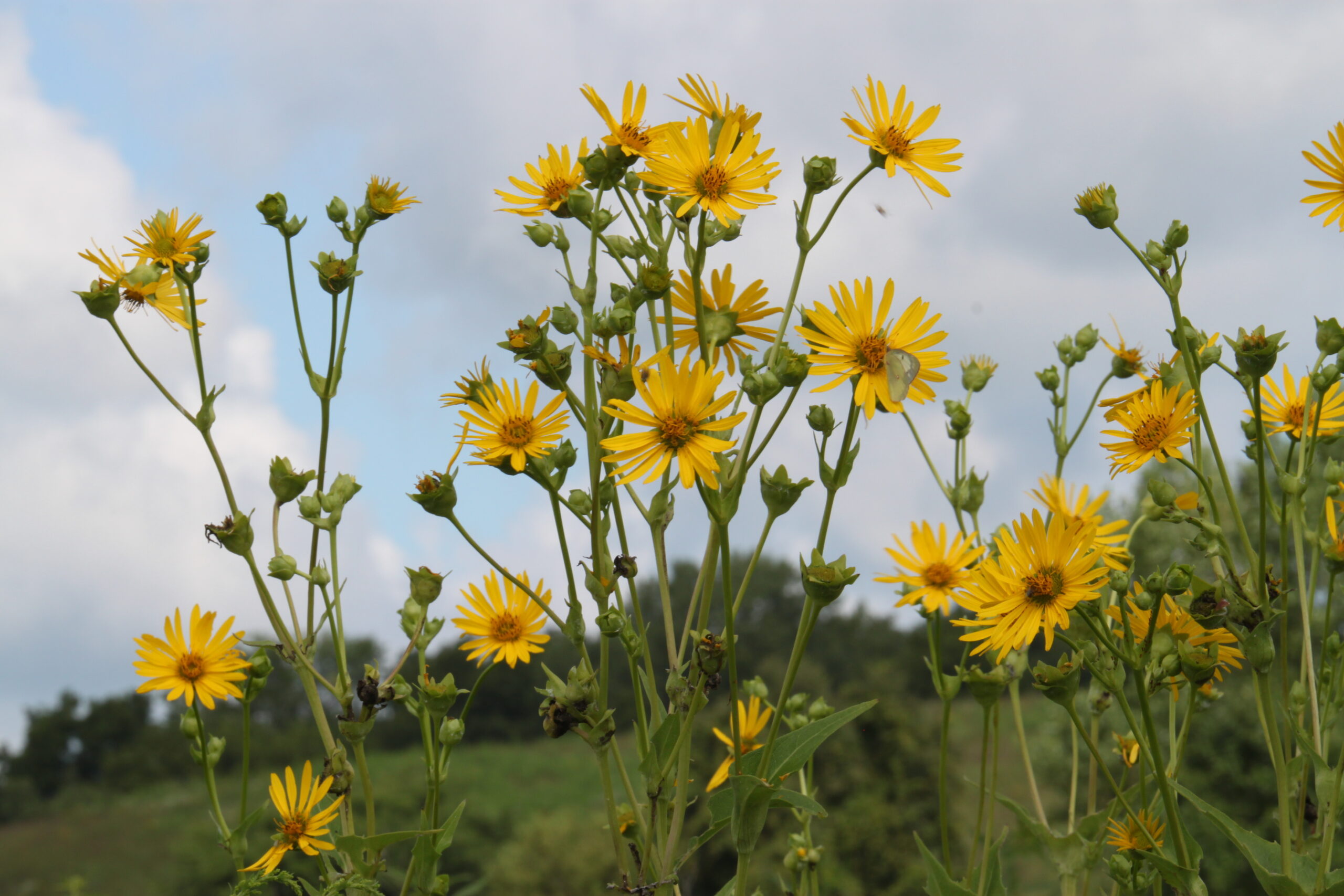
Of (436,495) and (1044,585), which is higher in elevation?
(436,495)

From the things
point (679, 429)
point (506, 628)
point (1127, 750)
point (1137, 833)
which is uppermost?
point (679, 429)

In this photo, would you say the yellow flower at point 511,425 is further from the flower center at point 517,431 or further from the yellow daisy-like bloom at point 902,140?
the yellow daisy-like bloom at point 902,140

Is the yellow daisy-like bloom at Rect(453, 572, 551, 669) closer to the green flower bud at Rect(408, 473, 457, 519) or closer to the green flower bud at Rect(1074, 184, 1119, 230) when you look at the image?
the green flower bud at Rect(408, 473, 457, 519)

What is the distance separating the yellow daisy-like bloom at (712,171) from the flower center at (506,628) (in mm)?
756

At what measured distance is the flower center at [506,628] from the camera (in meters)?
1.66

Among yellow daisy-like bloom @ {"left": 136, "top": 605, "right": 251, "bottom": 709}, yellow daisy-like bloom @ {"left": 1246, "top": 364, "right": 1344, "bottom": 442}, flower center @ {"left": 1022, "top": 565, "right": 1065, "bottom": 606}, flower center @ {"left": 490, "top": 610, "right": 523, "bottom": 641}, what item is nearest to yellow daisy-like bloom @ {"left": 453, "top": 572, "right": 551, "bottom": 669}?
flower center @ {"left": 490, "top": 610, "right": 523, "bottom": 641}

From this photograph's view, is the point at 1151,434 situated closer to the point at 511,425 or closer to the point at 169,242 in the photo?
the point at 511,425

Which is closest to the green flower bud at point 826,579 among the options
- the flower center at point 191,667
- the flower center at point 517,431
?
the flower center at point 517,431

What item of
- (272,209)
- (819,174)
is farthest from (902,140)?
(272,209)

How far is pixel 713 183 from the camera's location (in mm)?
1286

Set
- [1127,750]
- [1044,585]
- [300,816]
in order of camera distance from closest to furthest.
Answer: [1044,585] < [300,816] < [1127,750]

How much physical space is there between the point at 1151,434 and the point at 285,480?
1.33 m

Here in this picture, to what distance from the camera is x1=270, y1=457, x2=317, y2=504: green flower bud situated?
5.09 feet

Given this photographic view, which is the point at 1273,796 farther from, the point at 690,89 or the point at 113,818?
the point at 113,818
